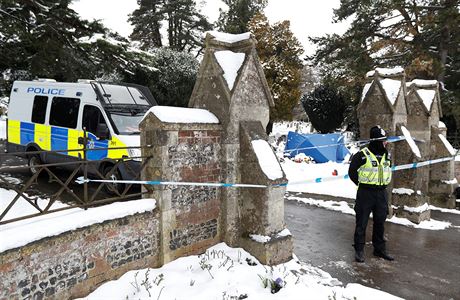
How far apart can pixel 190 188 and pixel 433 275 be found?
4.04 meters

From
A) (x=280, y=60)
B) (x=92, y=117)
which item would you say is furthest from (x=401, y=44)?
(x=92, y=117)

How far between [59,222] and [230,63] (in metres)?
3.43

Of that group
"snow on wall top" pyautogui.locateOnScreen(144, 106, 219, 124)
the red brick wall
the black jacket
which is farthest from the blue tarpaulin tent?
"snow on wall top" pyautogui.locateOnScreen(144, 106, 219, 124)

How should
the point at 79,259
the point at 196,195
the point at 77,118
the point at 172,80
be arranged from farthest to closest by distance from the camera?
Answer: the point at 172,80, the point at 77,118, the point at 196,195, the point at 79,259

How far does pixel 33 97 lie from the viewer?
868 cm

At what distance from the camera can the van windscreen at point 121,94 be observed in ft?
24.9

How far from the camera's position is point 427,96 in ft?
31.0

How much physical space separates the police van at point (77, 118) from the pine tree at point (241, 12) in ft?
74.3

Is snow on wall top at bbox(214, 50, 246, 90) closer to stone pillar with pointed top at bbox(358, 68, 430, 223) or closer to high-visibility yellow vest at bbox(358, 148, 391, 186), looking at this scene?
high-visibility yellow vest at bbox(358, 148, 391, 186)

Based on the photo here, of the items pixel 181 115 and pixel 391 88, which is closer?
pixel 181 115

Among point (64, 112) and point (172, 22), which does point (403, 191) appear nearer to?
point (64, 112)

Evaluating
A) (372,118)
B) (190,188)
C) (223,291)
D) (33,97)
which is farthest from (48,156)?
(372,118)

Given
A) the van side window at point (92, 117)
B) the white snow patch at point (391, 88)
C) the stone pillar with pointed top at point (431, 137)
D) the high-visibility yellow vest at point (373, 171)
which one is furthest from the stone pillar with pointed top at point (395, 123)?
the van side window at point (92, 117)

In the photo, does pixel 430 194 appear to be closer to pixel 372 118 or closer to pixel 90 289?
pixel 372 118
